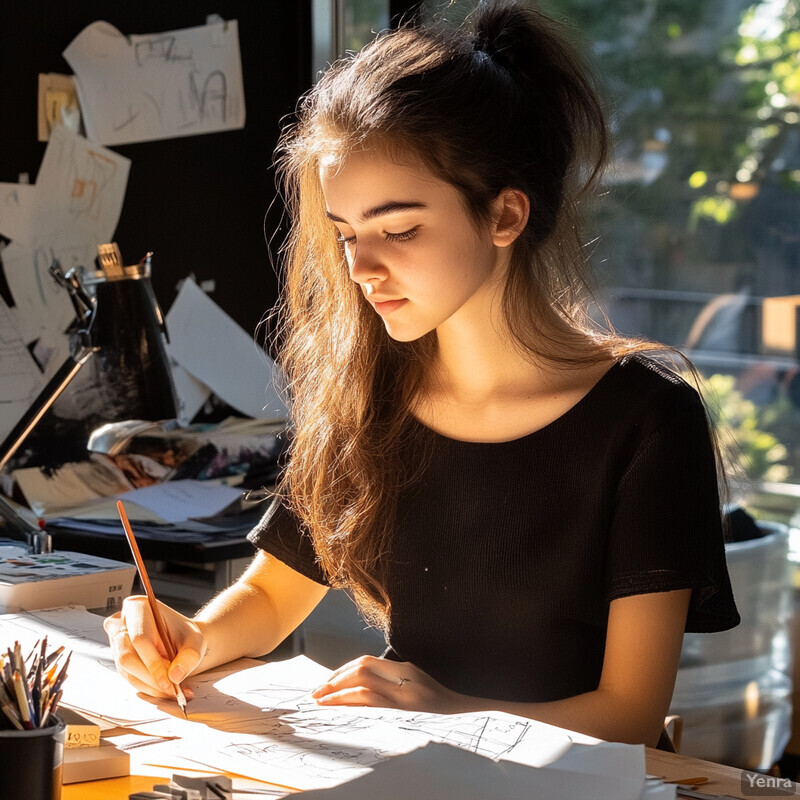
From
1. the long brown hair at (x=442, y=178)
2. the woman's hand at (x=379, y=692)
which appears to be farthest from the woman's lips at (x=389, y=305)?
the woman's hand at (x=379, y=692)

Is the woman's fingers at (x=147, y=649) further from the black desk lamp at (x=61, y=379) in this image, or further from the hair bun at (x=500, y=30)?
the hair bun at (x=500, y=30)

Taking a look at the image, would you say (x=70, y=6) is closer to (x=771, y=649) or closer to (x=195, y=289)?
(x=195, y=289)

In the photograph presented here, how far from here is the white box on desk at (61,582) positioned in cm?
136

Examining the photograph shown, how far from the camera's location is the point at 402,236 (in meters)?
1.22

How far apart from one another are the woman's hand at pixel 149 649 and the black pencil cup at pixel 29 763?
1.04ft

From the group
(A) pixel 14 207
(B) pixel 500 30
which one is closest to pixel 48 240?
(A) pixel 14 207

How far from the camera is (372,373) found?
57.3 inches

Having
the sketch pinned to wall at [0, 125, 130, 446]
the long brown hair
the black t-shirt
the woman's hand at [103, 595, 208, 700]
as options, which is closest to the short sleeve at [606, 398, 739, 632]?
the black t-shirt

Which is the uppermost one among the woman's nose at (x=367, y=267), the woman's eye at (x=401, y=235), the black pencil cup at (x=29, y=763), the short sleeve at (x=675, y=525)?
the woman's eye at (x=401, y=235)

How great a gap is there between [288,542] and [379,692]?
0.37 meters

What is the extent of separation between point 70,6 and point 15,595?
1214mm

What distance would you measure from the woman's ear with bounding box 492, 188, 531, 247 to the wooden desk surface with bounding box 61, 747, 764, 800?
22.9 inches

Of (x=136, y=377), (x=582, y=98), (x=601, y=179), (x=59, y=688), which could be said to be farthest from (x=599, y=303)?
(x=59, y=688)

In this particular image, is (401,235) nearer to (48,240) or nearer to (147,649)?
(147,649)
